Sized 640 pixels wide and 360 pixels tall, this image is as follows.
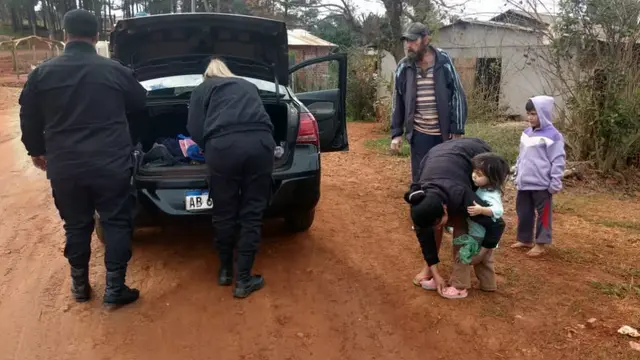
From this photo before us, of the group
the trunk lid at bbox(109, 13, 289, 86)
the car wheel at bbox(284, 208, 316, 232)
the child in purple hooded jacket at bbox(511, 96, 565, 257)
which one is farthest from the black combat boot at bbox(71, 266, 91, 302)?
the child in purple hooded jacket at bbox(511, 96, 565, 257)

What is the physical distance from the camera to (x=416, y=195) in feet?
11.9

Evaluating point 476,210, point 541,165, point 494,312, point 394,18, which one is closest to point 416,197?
point 476,210

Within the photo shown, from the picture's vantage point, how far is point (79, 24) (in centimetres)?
363

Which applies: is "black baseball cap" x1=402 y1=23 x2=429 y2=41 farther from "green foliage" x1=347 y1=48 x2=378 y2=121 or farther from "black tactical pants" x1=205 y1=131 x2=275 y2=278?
"green foliage" x1=347 y1=48 x2=378 y2=121

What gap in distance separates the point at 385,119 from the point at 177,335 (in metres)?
10.3

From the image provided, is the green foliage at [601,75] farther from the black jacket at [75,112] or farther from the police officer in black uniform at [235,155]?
the black jacket at [75,112]

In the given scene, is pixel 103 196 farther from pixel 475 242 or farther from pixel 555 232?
pixel 555 232

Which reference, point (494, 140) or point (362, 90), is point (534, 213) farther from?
point (362, 90)

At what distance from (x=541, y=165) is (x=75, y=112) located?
353cm

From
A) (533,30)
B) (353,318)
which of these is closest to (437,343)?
(353,318)

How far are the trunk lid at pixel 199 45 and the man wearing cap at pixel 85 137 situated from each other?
1.16 metres

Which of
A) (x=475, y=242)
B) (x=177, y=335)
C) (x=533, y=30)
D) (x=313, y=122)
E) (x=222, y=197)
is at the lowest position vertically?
(x=177, y=335)

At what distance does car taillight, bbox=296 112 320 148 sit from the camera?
4480mm

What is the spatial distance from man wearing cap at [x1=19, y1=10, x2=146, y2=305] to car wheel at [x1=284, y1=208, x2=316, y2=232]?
1608 mm
